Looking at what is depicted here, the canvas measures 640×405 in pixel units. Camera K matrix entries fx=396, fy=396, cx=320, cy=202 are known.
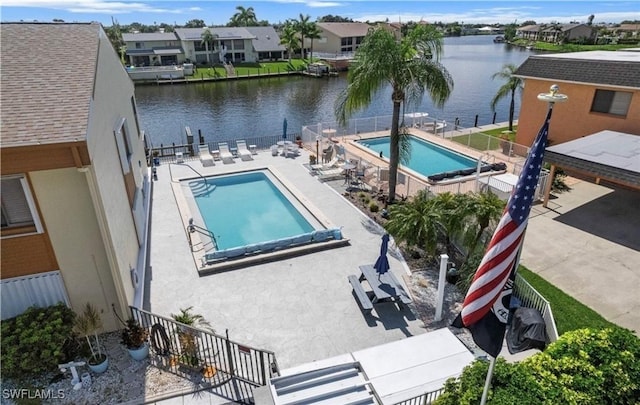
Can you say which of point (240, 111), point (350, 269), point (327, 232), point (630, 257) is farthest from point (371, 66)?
point (240, 111)

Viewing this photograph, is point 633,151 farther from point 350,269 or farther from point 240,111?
point 240,111

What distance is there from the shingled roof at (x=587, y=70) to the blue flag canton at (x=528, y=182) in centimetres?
1951

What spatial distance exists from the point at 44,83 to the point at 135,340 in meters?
6.49

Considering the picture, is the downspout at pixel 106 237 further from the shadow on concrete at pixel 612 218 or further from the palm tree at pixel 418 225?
the shadow on concrete at pixel 612 218

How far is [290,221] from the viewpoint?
18.2 meters

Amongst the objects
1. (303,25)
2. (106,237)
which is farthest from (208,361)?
(303,25)

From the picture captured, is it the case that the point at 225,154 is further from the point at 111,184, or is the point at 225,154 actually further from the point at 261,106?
the point at 261,106

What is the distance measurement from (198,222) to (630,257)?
1681 centimetres

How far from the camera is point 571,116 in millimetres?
23391

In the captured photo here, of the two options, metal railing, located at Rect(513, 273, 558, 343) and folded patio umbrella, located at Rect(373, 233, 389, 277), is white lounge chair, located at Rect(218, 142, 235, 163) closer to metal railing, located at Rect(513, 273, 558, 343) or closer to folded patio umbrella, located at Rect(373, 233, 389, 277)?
folded patio umbrella, located at Rect(373, 233, 389, 277)

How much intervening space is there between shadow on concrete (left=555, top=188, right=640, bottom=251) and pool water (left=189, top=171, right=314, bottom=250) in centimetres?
1158

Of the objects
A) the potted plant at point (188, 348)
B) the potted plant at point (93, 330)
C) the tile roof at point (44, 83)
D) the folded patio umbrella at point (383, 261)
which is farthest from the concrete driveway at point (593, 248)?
the tile roof at point (44, 83)

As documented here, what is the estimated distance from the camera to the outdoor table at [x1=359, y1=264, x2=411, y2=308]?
11758 millimetres

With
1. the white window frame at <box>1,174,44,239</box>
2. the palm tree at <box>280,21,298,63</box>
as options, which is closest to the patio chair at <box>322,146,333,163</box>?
the white window frame at <box>1,174,44,239</box>
